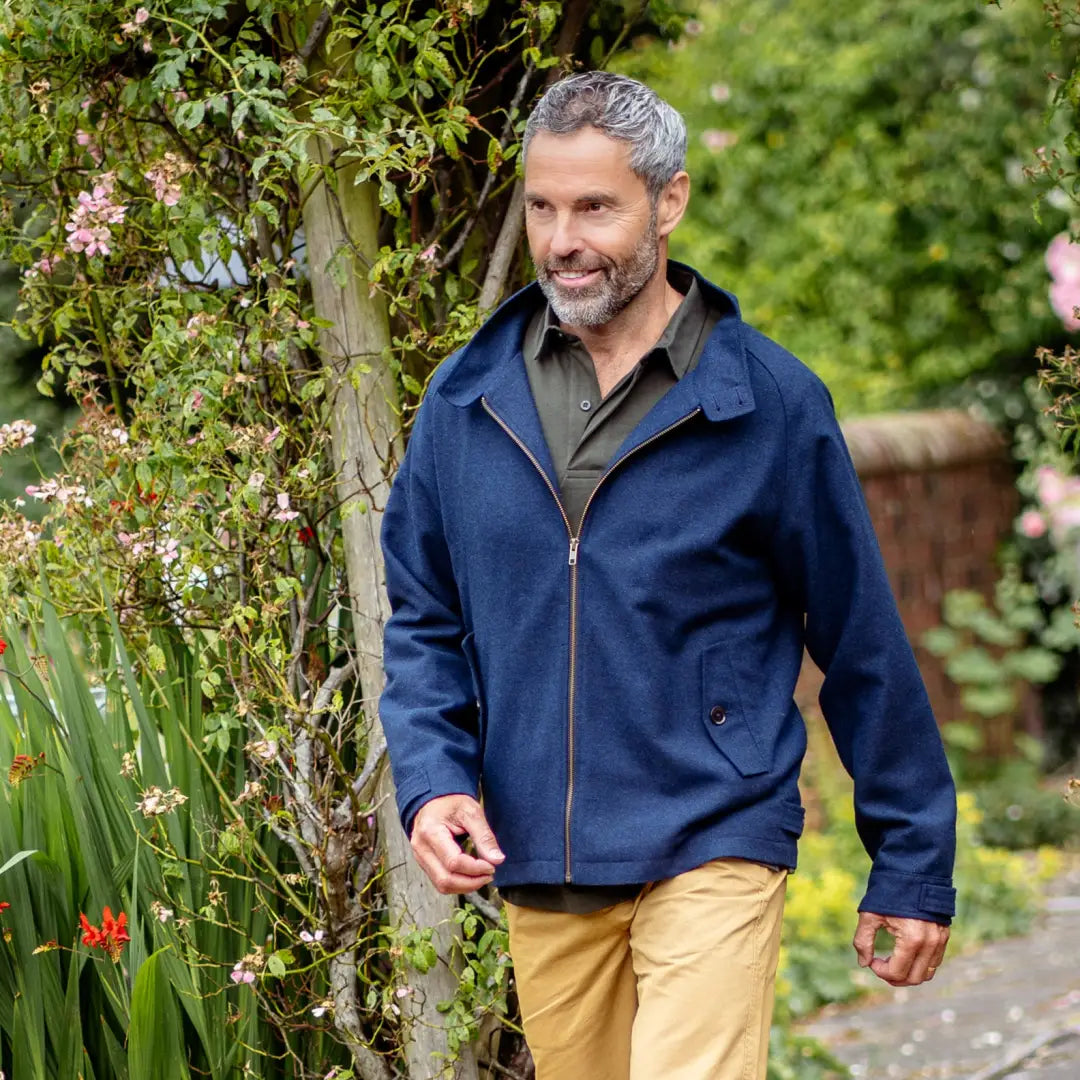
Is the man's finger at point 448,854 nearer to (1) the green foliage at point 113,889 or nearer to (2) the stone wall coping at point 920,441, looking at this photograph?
(1) the green foliage at point 113,889

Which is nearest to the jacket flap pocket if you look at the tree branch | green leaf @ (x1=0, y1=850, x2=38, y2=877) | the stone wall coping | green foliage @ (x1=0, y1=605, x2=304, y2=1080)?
green foliage @ (x1=0, y1=605, x2=304, y2=1080)

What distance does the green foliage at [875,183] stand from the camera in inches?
325

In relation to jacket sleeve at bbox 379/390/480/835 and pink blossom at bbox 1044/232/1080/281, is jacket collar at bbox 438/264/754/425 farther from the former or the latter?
pink blossom at bbox 1044/232/1080/281

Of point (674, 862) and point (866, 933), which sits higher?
point (674, 862)

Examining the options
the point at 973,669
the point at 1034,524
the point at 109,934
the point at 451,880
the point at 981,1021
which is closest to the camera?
the point at 451,880

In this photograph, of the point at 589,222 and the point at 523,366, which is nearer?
the point at 589,222

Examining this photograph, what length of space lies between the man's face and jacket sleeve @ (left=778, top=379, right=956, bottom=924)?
30 cm

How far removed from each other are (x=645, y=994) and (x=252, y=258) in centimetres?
150

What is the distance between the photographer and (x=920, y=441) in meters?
8.21

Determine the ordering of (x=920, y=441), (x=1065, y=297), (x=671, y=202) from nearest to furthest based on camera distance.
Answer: (x=671, y=202)
(x=1065, y=297)
(x=920, y=441)

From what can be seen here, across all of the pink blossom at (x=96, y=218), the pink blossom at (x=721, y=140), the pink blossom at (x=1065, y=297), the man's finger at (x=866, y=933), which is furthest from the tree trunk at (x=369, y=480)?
the pink blossom at (x=721, y=140)

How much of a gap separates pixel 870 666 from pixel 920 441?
19.4 ft

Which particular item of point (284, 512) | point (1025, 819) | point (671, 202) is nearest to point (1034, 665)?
point (1025, 819)

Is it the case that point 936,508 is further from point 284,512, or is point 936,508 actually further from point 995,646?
point 284,512
